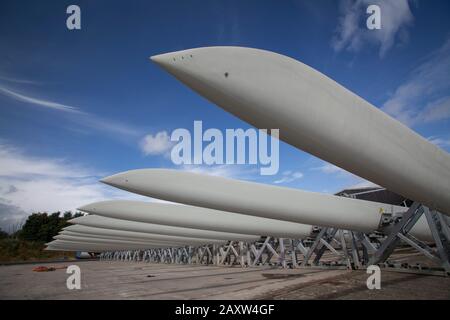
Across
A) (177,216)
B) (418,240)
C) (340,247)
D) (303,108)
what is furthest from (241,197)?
(340,247)

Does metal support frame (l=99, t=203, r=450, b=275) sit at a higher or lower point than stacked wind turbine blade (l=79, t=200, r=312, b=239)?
lower

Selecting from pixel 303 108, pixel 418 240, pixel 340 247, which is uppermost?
pixel 303 108

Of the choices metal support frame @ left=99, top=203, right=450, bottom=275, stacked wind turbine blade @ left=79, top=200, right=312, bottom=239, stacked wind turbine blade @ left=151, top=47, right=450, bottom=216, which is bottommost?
metal support frame @ left=99, top=203, right=450, bottom=275

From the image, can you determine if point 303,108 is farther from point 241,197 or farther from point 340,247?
point 340,247

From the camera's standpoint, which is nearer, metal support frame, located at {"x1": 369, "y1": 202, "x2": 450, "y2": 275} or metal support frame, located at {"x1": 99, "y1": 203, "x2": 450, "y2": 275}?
metal support frame, located at {"x1": 369, "y1": 202, "x2": 450, "y2": 275}

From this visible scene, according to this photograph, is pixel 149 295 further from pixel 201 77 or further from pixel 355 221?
pixel 355 221

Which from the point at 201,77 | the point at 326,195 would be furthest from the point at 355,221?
the point at 201,77

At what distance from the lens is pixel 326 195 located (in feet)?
46.1

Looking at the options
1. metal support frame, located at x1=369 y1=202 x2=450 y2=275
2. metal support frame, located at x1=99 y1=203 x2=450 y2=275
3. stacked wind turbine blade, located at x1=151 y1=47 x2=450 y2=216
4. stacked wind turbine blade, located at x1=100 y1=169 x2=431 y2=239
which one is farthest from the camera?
metal support frame, located at x1=99 y1=203 x2=450 y2=275

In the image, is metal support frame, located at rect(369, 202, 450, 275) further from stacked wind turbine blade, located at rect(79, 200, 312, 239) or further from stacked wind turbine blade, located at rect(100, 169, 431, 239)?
stacked wind turbine blade, located at rect(79, 200, 312, 239)

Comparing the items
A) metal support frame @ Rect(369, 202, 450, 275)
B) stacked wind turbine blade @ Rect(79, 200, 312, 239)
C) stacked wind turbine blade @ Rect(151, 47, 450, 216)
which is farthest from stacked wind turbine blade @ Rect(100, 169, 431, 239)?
stacked wind turbine blade @ Rect(151, 47, 450, 216)

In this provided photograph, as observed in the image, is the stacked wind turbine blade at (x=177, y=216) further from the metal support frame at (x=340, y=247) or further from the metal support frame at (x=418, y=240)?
the metal support frame at (x=418, y=240)

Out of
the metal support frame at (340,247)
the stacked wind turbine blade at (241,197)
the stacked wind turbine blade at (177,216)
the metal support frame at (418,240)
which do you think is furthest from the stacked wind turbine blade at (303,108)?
the stacked wind turbine blade at (177,216)
